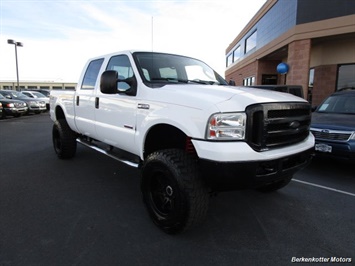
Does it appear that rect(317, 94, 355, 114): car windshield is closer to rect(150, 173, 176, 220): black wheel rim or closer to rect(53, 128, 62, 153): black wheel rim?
rect(150, 173, 176, 220): black wheel rim

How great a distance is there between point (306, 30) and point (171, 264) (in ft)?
48.1

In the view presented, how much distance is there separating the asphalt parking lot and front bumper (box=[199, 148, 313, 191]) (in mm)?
695

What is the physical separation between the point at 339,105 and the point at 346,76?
9307 mm

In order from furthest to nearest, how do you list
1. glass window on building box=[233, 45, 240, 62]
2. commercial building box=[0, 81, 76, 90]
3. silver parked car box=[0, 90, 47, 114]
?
commercial building box=[0, 81, 76, 90] < glass window on building box=[233, 45, 240, 62] < silver parked car box=[0, 90, 47, 114]

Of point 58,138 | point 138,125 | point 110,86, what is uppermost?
point 110,86

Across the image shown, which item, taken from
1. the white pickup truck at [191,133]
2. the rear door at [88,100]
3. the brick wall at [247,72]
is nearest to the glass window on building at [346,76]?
the brick wall at [247,72]

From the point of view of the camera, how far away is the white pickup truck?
2.58 m

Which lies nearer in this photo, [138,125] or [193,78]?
[138,125]

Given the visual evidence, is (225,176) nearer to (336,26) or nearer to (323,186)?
(323,186)

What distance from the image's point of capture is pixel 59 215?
135 inches

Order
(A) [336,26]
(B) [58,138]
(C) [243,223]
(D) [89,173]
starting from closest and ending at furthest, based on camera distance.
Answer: (C) [243,223], (D) [89,173], (B) [58,138], (A) [336,26]

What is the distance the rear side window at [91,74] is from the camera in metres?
4.80

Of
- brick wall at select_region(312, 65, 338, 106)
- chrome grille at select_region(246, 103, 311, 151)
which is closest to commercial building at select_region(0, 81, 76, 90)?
brick wall at select_region(312, 65, 338, 106)

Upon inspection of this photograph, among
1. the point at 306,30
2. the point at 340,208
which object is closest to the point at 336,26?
the point at 306,30
